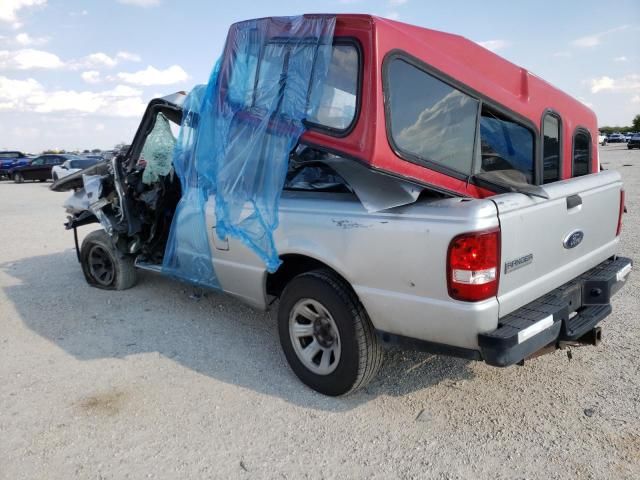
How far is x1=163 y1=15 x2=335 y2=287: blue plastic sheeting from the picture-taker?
3041 mm

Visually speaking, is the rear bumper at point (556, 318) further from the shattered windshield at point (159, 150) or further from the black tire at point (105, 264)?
the black tire at point (105, 264)

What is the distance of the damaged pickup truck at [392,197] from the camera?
8.84ft

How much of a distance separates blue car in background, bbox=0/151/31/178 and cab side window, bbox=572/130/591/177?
3198 cm

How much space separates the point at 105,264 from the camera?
5797 mm

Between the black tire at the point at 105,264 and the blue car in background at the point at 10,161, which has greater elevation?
the blue car in background at the point at 10,161

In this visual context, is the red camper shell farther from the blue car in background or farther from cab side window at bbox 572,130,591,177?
the blue car in background

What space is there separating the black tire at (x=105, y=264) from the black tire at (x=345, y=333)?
301 centimetres

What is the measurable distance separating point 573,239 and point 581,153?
1272 millimetres

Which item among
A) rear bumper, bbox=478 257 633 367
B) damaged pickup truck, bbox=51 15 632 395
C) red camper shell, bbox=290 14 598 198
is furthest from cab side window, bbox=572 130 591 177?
rear bumper, bbox=478 257 633 367

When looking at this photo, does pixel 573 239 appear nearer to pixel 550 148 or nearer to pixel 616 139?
pixel 550 148

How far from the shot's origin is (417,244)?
273 centimetres

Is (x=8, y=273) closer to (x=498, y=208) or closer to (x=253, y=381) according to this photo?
(x=253, y=381)

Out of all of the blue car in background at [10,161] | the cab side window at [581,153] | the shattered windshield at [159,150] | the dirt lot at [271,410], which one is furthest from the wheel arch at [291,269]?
the blue car in background at [10,161]

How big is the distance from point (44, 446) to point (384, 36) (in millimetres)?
2985
